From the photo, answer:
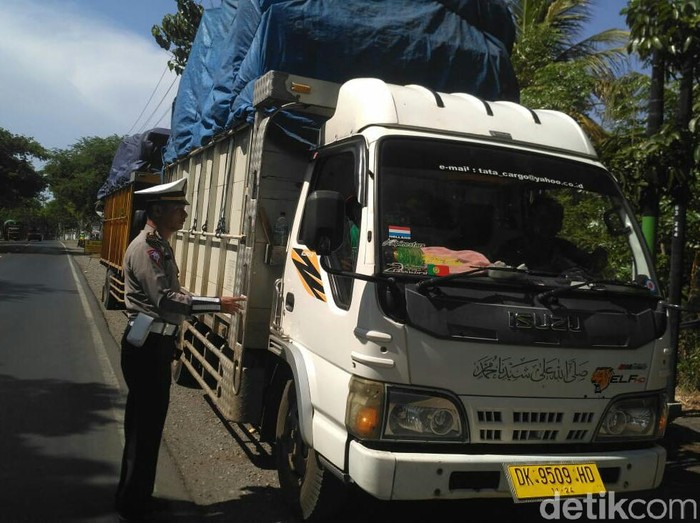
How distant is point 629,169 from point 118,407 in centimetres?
510

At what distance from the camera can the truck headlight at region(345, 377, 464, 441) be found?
123 inches

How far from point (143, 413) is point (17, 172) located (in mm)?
44133

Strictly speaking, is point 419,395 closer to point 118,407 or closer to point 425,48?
point 425,48

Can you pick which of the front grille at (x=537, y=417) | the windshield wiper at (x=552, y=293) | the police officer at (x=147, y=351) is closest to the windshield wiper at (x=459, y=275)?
the windshield wiper at (x=552, y=293)

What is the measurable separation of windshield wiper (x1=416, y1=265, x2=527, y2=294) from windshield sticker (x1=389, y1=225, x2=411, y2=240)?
12.2 inches

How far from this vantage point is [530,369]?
3.26m

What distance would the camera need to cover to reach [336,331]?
3494 mm

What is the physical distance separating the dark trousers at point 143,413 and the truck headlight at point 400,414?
134 cm

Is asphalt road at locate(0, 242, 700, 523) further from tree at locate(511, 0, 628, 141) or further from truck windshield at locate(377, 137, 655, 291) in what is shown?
tree at locate(511, 0, 628, 141)

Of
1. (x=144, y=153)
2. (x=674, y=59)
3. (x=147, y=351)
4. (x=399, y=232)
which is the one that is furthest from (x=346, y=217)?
(x=144, y=153)

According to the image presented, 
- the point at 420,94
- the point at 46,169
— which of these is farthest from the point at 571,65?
the point at 46,169

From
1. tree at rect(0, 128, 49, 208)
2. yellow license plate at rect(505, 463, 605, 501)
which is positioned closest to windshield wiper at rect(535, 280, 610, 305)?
yellow license plate at rect(505, 463, 605, 501)

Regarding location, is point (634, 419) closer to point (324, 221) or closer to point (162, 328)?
point (324, 221)

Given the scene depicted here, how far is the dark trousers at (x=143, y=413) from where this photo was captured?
12.8ft
